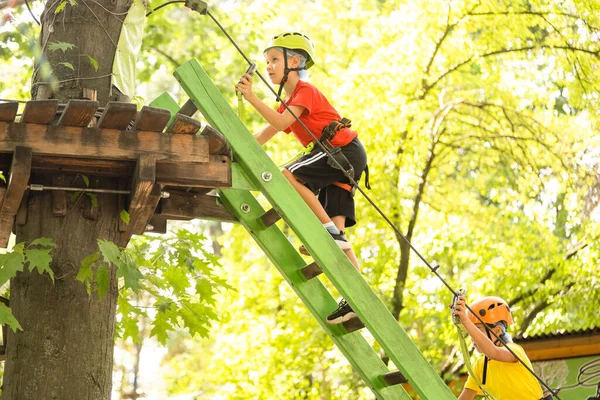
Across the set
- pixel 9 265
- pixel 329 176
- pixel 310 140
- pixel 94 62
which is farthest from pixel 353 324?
pixel 94 62

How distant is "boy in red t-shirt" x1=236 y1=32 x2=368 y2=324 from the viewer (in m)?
5.17

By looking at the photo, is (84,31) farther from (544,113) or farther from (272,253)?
(544,113)

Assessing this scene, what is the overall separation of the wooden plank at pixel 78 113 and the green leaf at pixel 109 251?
0.57 metres

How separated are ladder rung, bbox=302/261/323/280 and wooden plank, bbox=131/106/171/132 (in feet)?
4.03

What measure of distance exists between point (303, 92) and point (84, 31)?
1.30 m

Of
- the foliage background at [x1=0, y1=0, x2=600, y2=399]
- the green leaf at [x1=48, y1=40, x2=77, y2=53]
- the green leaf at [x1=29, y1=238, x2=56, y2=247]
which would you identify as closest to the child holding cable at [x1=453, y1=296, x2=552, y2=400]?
the green leaf at [x1=29, y1=238, x2=56, y2=247]

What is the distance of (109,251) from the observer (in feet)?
14.0

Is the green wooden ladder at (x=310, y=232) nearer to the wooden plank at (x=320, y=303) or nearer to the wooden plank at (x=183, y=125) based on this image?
Result: the wooden plank at (x=183, y=125)

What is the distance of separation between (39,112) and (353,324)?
2.09 m

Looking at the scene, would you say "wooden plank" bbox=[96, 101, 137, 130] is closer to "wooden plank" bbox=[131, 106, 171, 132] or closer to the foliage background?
"wooden plank" bbox=[131, 106, 171, 132]

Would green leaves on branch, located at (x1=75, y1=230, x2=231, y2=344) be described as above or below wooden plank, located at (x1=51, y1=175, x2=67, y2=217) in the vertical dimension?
below

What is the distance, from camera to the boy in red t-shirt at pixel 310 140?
5168 millimetres

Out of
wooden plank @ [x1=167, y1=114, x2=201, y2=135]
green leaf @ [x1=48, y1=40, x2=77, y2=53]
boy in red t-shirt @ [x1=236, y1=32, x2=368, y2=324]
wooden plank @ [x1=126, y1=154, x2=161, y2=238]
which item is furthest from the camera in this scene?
boy in red t-shirt @ [x1=236, y1=32, x2=368, y2=324]

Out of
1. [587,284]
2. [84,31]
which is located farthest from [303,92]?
[587,284]
